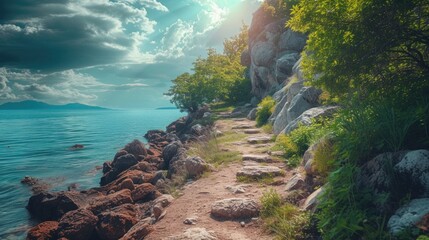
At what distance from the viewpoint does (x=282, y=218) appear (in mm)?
6141

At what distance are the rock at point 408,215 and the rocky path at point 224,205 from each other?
2514mm

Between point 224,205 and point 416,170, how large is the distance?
4.42 metres

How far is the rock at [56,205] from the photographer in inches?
525

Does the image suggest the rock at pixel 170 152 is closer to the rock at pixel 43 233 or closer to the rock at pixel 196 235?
the rock at pixel 43 233

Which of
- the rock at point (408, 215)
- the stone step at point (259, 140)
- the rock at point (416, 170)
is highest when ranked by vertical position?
the rock at point (416, 170)

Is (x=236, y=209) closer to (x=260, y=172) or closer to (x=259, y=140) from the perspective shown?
(x=260, y=172)

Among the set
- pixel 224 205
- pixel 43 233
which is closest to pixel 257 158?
pixel 224 205

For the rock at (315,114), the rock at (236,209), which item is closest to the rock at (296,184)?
the rock at (236,209)

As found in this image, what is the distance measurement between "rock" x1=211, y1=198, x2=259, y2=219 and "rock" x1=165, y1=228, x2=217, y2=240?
35.7 inches

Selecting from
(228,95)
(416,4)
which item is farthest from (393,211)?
(228,95)

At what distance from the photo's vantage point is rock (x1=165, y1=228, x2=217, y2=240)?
5796mm

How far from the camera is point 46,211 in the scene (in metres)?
13.7

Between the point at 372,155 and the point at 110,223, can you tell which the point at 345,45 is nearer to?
the point at 372,155

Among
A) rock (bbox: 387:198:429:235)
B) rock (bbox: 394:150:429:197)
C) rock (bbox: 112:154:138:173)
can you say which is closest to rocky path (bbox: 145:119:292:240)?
rock (bbox: 387:198:429:235)
